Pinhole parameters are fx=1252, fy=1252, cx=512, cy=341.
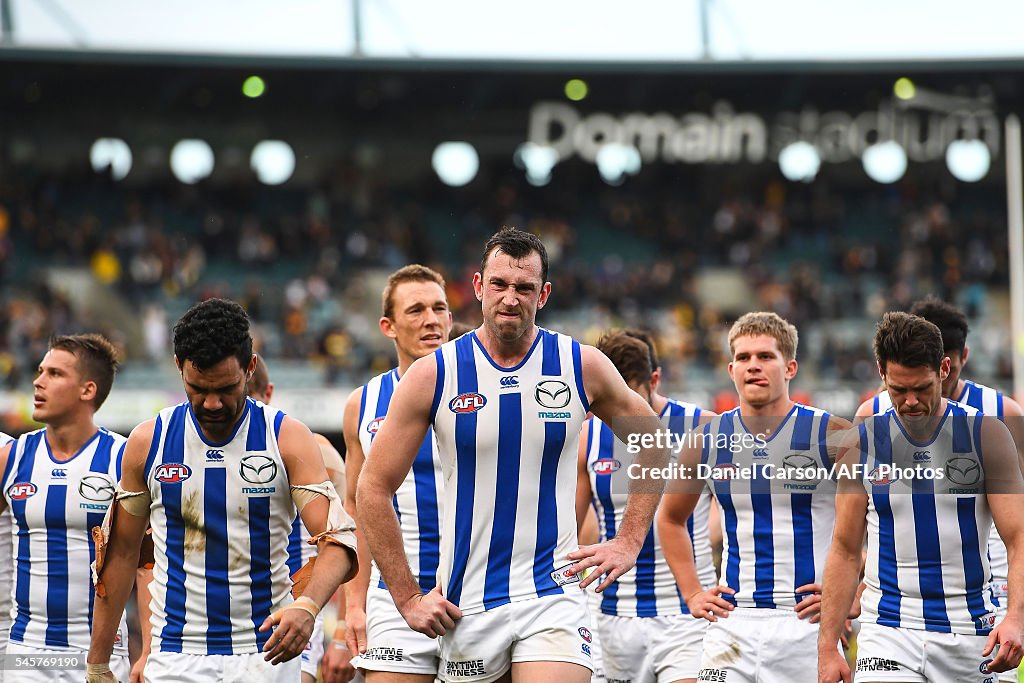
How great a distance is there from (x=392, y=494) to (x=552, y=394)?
0.75 meters

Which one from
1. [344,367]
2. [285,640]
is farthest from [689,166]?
[285,640]

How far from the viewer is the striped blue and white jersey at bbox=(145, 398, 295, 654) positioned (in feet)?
16.8

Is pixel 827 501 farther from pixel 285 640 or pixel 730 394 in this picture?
pixel 730 394

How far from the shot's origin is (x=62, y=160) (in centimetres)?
3294

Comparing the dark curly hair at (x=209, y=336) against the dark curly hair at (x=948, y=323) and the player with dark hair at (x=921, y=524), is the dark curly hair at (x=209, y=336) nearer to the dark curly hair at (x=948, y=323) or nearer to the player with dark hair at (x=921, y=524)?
the player with dark hair at (x=921, y=524)

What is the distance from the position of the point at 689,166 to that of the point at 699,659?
2811cm

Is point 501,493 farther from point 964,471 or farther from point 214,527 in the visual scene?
point 964,471

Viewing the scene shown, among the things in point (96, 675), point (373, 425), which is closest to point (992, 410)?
point (373, 425)

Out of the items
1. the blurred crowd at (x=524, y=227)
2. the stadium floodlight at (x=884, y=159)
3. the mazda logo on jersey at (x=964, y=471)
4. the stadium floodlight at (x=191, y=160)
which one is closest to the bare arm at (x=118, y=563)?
the mazda logo on jersey at (x=964, y=471)

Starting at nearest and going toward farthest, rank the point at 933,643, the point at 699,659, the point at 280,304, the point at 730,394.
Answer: the point at 933,643, the point at 699,659, the point at 730,394, the point at 280,304

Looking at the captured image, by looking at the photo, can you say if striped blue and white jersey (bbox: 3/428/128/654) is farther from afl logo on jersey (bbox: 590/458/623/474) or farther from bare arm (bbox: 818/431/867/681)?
bare arm (bbox: 818/431/867/681)

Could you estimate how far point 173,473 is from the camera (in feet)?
16.8

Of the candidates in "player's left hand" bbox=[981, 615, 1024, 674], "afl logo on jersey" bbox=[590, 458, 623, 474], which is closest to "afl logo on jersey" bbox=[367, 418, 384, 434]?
"afl logo on jersey" bbox=[590, 458, 623, 474]

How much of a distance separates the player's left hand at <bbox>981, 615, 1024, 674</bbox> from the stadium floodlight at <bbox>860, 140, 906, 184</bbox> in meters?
29.7
